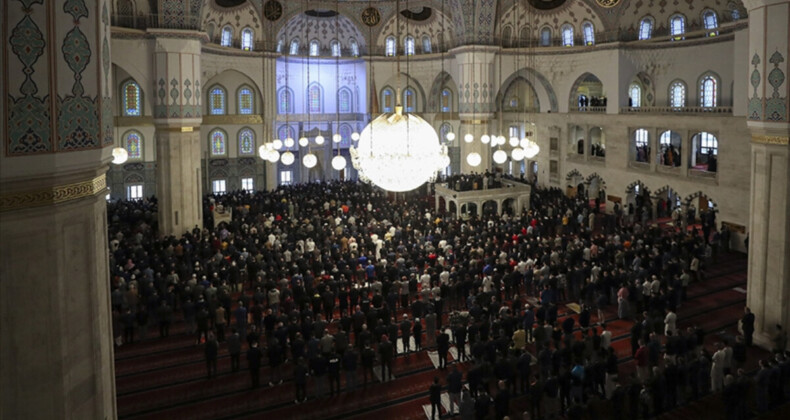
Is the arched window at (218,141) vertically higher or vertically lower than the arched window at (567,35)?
lower

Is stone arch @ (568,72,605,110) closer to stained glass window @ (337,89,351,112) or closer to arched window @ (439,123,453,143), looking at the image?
arched window @ (439,123,453,143)

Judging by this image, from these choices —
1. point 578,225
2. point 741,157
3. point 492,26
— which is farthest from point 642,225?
point 492,26

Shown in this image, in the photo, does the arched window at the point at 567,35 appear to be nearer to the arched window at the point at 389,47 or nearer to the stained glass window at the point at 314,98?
the arched window at the point at 389,47

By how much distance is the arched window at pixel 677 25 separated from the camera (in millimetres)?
23000

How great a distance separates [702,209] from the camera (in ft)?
67.6

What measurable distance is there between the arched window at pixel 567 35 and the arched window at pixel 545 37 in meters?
0.71

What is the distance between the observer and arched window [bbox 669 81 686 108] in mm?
23816

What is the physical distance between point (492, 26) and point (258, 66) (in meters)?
9.97

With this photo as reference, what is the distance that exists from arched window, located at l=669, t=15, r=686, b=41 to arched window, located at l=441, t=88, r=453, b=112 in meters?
11.1

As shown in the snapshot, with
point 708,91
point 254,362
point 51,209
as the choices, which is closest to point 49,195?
point 51,209

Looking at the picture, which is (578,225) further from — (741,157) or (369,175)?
(369,175)

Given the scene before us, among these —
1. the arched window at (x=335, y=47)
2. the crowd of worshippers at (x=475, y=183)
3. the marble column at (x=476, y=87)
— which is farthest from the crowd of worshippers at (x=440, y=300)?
the arched window at (x=335, y=47)

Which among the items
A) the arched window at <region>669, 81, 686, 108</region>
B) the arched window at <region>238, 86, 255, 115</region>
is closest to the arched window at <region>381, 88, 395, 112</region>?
the arched window at <region>238, 86, 255, 115</region>

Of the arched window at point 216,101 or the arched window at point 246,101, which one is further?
the arched window at point 246,101
